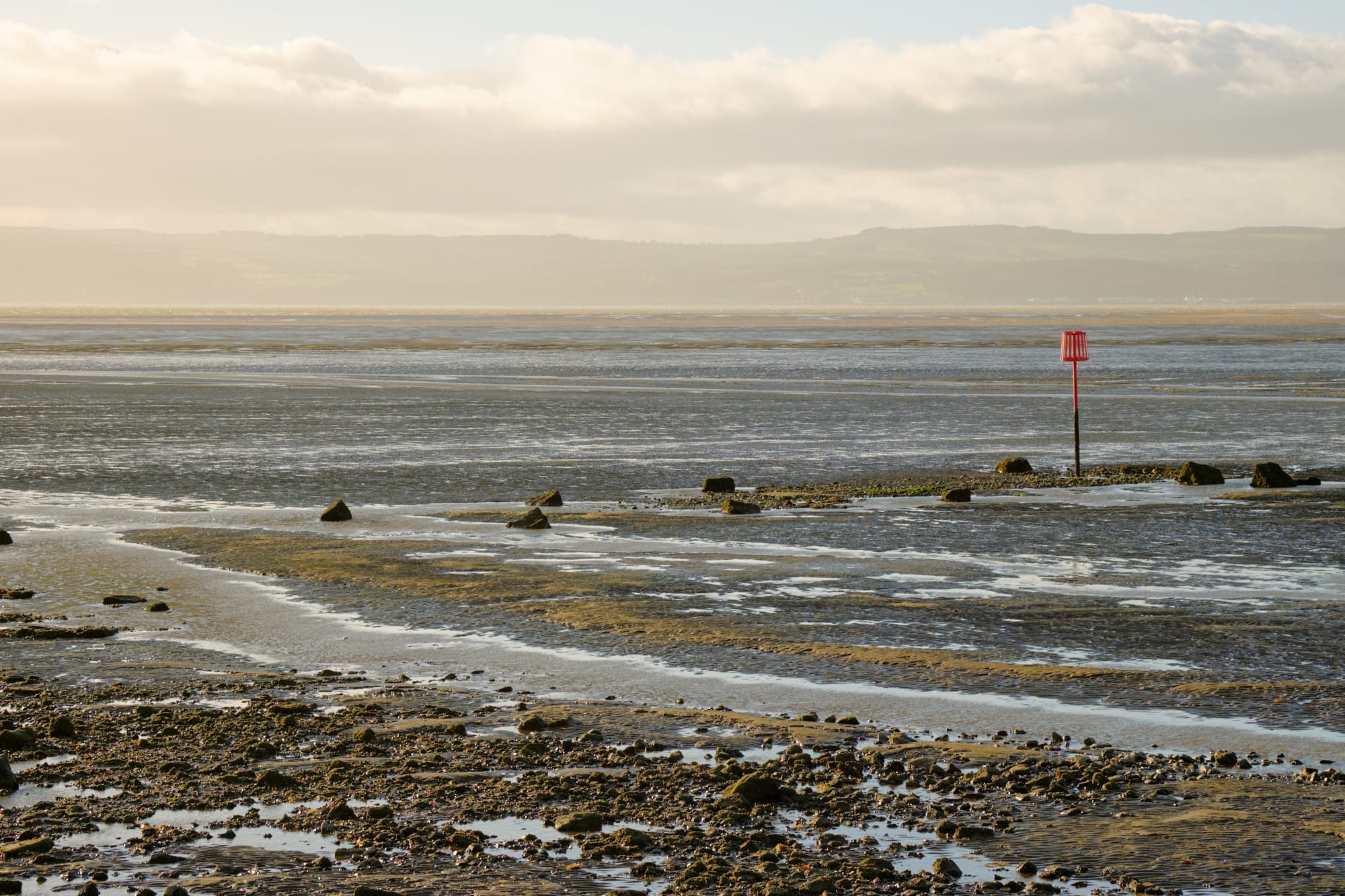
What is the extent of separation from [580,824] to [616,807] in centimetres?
35

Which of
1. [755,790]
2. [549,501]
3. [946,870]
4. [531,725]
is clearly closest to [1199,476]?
[549,501]

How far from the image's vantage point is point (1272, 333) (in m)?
104

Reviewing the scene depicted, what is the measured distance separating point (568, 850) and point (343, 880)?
106 cm

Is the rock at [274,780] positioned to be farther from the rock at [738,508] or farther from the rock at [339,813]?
the rock at [738,508]

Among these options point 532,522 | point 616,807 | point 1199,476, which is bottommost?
point 616,807

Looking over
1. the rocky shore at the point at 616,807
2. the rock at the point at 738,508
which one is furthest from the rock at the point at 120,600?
the rock at the point at 738,508

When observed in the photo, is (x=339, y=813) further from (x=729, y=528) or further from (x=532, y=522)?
(x=729, y=528)

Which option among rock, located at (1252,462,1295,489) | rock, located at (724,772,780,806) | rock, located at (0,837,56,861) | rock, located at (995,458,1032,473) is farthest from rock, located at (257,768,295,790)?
rock, located at (995,458,1032,473)

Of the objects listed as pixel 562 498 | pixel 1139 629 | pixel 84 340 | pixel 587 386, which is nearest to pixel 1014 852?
pixel 1139 629

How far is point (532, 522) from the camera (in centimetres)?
1927

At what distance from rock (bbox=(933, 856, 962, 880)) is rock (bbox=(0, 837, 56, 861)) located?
4.06 metres

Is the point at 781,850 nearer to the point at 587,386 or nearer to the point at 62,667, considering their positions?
the point at 62,667

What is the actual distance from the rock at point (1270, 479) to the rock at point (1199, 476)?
2.06ft

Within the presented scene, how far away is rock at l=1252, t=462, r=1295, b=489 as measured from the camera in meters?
22.7
